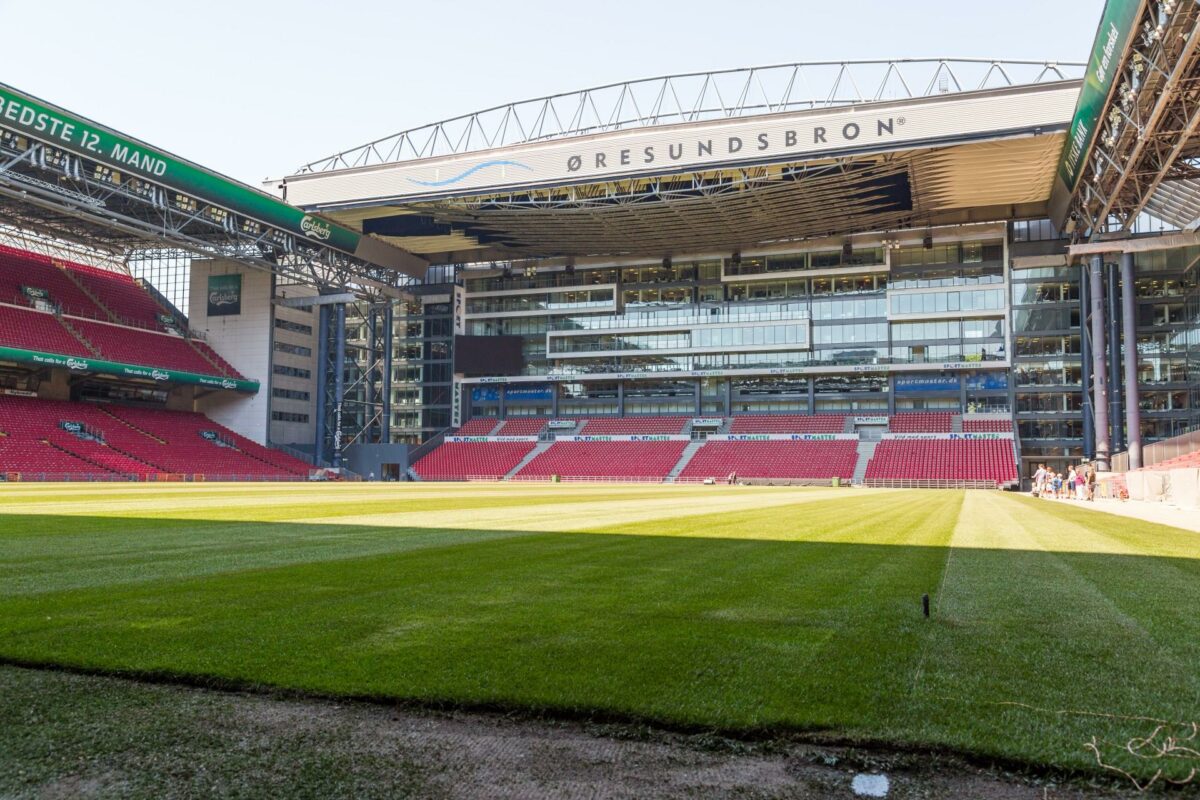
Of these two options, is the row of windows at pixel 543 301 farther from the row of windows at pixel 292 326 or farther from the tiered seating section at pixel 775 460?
the tiered seating section at pixel 775 460

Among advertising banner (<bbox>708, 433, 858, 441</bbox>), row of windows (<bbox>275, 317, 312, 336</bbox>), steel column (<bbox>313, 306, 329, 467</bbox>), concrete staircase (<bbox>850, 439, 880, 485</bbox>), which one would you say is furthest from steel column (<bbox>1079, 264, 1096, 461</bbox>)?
row of windows (<bbox>275, 317, 312, 336</bbox>)

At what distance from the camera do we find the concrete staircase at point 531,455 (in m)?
72.0

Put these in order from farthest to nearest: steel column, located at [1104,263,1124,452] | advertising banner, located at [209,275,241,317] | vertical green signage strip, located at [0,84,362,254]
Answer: advertising banner, located at [209,275,241,317] < steel column, located at [1104,263,1124,452] < vertical green signage strip, located at [0,84,362,254]

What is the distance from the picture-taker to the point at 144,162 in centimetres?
4944

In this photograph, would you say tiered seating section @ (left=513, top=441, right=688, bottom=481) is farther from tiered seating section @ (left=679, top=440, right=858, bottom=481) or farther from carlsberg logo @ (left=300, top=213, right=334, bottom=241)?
carlsberg logo @ (left=300, top=213, right=334, bottom=241)

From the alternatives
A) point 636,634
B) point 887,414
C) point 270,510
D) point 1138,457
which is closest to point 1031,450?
point 887,414

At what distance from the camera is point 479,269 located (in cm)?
8806

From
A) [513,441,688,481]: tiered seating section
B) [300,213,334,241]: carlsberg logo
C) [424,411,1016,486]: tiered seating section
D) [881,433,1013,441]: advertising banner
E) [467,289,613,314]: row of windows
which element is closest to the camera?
[300,213,334,241]: carlsberg logo

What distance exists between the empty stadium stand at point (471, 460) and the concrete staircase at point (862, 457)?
29.1 metres

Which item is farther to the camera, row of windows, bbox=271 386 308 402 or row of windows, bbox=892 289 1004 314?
row of windows, bbox=271 386 308 402

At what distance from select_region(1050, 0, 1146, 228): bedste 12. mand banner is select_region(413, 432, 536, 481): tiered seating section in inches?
1864

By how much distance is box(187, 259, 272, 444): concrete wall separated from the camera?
71.9 m

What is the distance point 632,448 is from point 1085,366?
1508 inches

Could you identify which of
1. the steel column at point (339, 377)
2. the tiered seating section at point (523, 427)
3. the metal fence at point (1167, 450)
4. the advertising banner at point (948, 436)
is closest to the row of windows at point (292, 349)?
the steel column at point (339, 377)
